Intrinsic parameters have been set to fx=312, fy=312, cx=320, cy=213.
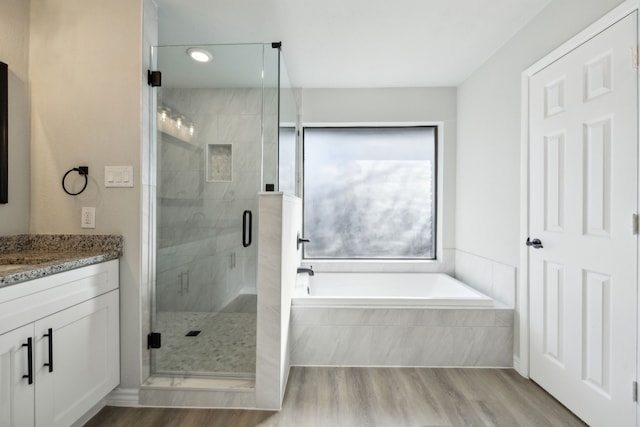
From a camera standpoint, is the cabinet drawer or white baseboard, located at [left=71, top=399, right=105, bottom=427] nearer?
the cabinet drawer

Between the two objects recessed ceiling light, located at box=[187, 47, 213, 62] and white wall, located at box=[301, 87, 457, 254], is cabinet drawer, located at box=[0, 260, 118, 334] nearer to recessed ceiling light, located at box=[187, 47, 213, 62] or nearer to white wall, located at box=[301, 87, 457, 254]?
recessed ceiling light, located at box=[187, 47, 213, 62]

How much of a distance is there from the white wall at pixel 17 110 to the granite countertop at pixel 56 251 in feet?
0.24

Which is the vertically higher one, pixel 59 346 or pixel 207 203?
pixel 207 203

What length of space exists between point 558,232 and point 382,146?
191 centimetres

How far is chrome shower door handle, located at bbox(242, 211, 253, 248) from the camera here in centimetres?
187

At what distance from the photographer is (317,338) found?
2.24 meters

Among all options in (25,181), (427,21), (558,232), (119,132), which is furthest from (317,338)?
(427,21)

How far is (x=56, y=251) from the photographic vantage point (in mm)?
1737

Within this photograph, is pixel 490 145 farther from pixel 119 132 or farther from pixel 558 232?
pixel 119 132

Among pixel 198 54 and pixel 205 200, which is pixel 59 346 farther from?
pixel 198 54

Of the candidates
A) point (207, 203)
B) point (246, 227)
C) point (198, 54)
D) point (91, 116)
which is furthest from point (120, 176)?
point (198, 54)

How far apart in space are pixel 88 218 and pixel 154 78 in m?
0.90

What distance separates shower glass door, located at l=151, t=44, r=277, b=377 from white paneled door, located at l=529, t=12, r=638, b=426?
1.74 metres

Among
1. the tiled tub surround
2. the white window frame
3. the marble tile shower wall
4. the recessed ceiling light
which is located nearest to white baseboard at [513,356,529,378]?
the tiled tub surround
